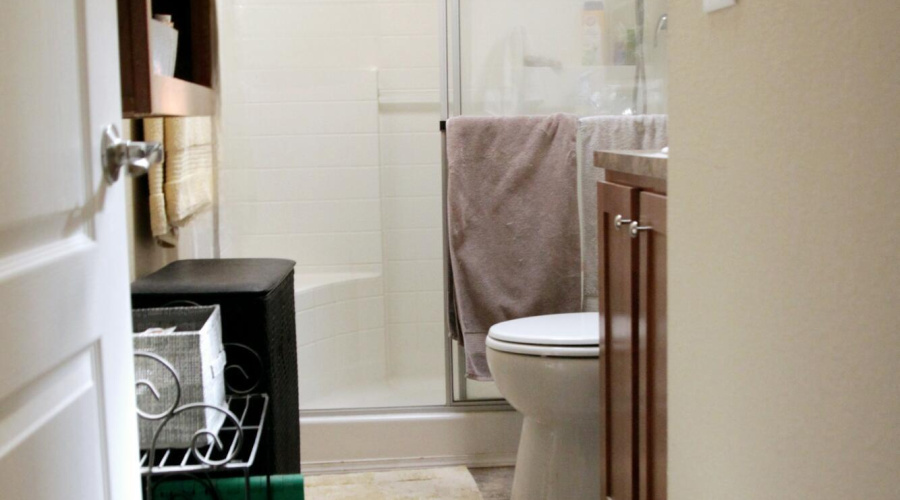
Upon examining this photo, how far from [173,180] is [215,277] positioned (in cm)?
27

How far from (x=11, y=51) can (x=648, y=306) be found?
2.93 ft

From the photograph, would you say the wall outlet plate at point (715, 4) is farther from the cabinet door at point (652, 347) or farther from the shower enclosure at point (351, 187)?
the shower enclosure at point (351, 187)

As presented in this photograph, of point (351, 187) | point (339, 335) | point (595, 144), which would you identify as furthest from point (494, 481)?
point (351, 187)

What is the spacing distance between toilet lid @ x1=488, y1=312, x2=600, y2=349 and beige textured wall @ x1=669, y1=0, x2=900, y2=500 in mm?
830

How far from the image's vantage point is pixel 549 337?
202 centimetres

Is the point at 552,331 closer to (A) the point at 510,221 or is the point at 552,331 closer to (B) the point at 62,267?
(A) the point at 510,221

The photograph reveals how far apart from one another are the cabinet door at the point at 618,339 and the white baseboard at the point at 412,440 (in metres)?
0.98

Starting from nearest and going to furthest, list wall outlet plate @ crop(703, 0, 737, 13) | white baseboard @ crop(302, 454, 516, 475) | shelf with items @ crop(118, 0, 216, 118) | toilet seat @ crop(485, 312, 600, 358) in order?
wall outlet plate @ crop(703, 0, 737, 13) → shelf with items @ crop(118, 0, 216, 118) → toilet seat @ crop(485, 312, 600, 358) → white baseboard @ crop(302, 454, 516, 475)

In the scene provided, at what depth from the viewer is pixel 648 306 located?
134 cm

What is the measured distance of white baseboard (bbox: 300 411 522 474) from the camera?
266 cm

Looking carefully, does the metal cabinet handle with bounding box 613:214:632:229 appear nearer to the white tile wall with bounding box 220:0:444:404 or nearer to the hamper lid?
the hamper lid

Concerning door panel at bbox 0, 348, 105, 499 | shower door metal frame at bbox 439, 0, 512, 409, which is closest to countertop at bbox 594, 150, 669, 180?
door panel at bbox 0, 348, 105, 499

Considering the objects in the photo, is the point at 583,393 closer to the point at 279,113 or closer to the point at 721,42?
the point at 721,42

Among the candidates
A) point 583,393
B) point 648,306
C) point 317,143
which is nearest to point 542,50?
point 317,143
